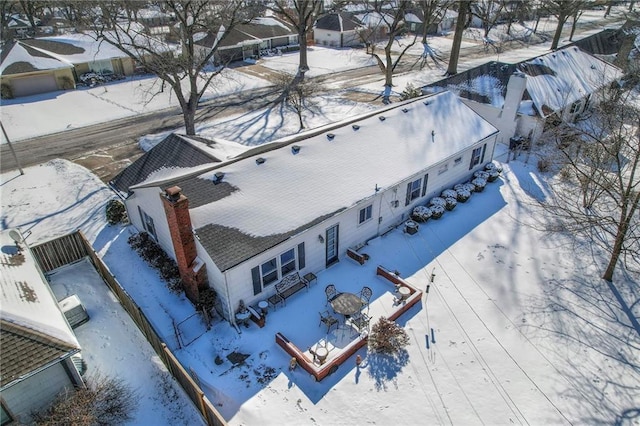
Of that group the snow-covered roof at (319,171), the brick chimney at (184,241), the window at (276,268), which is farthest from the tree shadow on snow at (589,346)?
the brick chimney at (184,241)

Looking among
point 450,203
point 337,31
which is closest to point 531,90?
point 450,203

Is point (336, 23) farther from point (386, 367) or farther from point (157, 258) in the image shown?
point (386, 367)

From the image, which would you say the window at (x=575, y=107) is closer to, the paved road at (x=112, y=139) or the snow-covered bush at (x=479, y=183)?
the snow-covered bush at (x=479, y=183)

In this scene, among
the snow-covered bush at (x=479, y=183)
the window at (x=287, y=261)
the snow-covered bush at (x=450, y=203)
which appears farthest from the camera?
the snow-covered bush at (x=479, y=183)

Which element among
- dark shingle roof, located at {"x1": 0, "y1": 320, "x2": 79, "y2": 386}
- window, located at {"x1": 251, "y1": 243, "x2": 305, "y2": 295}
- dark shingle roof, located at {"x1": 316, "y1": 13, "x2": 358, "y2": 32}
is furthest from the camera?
dark shingle roof, located at {"x1": 316, "y1": 13, "x2": 358, "y2": 32}

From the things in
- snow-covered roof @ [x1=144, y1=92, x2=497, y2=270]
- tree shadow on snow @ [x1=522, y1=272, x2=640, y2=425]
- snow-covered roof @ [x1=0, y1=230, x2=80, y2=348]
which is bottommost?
tree shadow on snow @ [x1=522, y1=272, x2=640, y2=425]

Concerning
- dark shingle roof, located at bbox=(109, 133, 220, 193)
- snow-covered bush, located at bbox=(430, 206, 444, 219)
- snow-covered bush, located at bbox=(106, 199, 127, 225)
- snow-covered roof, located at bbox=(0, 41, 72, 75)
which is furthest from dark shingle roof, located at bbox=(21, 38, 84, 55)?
snow-covered bush, located at bbox=(430, 206, 444, 219)

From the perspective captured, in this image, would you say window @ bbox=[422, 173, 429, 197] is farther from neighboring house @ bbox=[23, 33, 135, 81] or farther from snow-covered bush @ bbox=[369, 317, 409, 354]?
neighboring house @ bbox=[23, 33, 135, 81]
